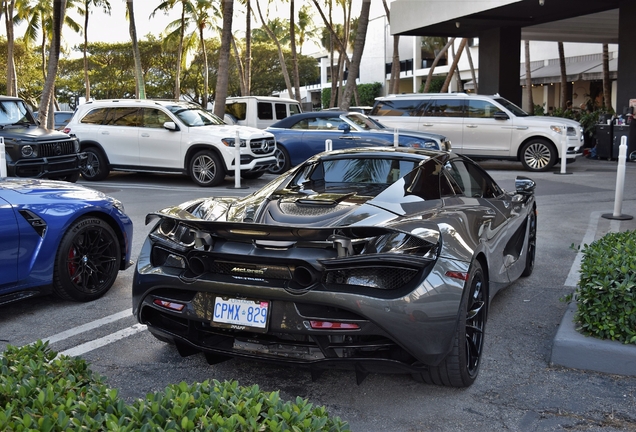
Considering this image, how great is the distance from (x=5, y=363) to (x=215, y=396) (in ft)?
3.48

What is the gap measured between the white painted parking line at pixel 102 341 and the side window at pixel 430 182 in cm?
234

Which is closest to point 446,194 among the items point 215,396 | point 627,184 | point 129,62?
point 215,396

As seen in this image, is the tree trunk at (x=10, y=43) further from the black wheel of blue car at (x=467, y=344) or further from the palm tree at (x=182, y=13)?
the black wheel of blue car at (x=467, y=344)

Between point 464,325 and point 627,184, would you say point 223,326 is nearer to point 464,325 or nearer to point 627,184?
point 464,325

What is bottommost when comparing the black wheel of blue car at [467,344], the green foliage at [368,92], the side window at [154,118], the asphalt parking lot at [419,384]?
the asphalt parking lot at [419,384]

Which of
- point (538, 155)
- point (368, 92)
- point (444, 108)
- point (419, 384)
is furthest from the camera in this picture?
point (368, 92)

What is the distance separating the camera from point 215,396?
2520 millimetres

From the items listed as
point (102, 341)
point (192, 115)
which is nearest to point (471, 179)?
point (102, 341)

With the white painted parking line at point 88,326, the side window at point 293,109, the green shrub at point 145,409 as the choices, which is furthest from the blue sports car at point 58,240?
the side window at point 293,109

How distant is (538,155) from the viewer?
1780 cm

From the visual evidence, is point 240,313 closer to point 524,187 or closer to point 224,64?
point 524,187

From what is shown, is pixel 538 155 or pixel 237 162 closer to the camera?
pixel 237 162

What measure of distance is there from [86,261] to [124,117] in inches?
406

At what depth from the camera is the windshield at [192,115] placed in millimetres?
15484
